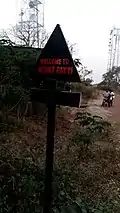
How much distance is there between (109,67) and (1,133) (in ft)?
105

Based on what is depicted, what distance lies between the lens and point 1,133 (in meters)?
6.12

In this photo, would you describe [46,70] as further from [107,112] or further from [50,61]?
[107,112]

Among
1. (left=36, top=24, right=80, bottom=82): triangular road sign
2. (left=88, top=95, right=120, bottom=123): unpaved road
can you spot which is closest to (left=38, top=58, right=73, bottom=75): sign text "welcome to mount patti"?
(left=36, top=24, right=80, bottom=82): triangular road sign

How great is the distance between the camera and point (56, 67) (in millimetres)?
2301

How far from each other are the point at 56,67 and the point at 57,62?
4cm

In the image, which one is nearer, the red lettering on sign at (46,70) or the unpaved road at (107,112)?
the red lettering on sign at (46,70)

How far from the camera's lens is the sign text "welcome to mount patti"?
2.29 meters

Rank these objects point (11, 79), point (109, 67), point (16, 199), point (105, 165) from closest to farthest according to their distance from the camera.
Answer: point (16, 199), point (11, 79), point (105, 165), point (109, 67)

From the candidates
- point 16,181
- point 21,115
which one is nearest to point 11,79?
point 16,181

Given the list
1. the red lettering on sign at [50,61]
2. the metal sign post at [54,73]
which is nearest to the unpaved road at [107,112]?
the metal sign post at [54,73]

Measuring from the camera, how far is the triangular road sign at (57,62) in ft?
7.51

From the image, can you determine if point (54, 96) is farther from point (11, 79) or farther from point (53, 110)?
point (11, 79)

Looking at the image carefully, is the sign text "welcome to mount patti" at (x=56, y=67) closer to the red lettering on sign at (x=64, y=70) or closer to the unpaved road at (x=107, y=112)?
the red lettering on sign at (x=64, y=70)

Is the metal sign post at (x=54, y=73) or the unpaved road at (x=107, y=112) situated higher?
the metal sign post at (x=54, y=73)
